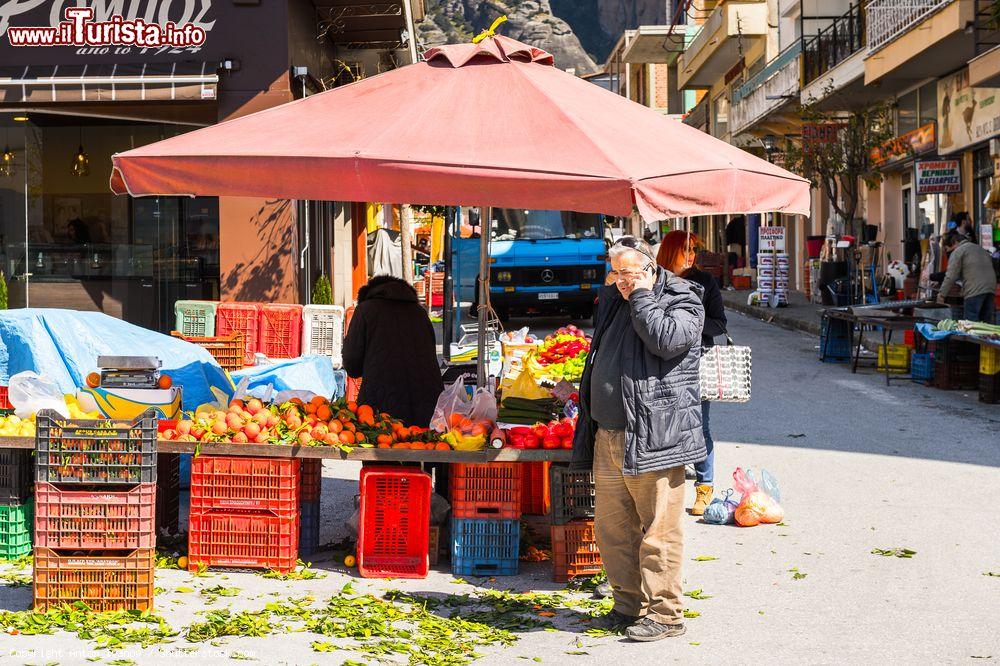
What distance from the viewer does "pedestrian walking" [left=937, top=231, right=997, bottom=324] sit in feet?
54.5

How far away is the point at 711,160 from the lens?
21.5ft

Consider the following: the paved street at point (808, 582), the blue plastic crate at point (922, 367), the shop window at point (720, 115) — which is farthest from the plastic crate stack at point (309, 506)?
the shop window at point (720, 115)

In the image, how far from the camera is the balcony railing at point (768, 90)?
33.6 meters

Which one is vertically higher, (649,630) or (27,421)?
(27,421)

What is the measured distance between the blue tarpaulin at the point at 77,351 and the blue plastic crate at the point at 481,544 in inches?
128

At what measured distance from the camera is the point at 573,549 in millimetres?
6734

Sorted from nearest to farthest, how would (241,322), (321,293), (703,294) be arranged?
(703,294)
(241,322)
(321,293)

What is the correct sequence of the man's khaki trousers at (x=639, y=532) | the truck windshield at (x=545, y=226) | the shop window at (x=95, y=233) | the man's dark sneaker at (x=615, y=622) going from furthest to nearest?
the truck windshield at (x=545, y=226), the shop window at (x=95, y=233), the man's dark sneaker at (x=615, y=622), the man's khaki trousers at (x=639, y=532)

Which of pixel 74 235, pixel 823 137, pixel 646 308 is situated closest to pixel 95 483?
pixel 646 308

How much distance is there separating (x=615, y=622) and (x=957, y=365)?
10.9 meters

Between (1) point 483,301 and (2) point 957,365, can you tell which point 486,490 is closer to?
(1) point 483,301

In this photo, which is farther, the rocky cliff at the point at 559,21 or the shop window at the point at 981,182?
the rocky cliff at the point at 559,21

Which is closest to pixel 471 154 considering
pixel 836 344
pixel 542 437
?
pixel 542 437

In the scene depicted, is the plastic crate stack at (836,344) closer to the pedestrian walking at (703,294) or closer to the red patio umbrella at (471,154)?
the pedestrian walking at (703,294)
